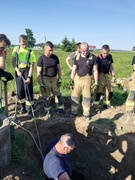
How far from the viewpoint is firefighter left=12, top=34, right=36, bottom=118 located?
5.25 m

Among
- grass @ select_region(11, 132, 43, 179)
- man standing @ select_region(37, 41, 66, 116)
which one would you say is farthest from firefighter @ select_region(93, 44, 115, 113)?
grass @ select_region(11, 132, 43, 179)

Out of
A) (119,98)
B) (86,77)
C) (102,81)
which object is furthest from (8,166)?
(119,98)

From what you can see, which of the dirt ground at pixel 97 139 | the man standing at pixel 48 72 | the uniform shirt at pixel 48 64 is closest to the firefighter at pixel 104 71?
the dirt ground at pixel 97 139

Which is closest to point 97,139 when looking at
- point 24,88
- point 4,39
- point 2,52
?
point 24,88

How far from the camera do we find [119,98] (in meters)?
7.79

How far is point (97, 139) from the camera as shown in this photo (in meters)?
5.49

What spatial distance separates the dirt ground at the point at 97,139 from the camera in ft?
17.0

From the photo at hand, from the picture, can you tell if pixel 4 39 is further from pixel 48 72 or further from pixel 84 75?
pixel 84 75

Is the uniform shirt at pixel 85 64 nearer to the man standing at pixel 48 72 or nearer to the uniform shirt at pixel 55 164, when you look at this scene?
the man standing at pixel 48 72

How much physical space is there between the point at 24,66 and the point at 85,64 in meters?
1.56

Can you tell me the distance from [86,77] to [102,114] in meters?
1.33

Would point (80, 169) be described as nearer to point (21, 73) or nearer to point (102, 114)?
point (102, 114)

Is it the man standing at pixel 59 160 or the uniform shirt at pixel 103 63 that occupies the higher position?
the uniform shirt at pixel 103 63

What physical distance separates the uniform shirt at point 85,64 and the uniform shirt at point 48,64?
0.59 m
